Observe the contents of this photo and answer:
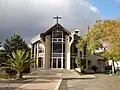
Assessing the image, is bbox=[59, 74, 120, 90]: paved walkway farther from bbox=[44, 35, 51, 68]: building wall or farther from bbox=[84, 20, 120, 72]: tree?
bbox=[44, 35, 51, 68]: building wall

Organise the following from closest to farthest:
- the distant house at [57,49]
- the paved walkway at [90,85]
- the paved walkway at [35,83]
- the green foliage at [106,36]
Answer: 1. the paved walkway at [90,85]
2. the paved walkway at [35,83]
3. the green foliage at [106,36]
4. the distant house at [57,49]

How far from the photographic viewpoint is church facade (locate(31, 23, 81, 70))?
198 ft

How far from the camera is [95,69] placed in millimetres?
64312

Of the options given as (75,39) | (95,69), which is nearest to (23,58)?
(75,39)

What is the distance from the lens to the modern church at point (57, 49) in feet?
198

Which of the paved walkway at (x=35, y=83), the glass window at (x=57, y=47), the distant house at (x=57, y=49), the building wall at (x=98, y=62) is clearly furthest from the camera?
the building wall at (x=98, y=62)

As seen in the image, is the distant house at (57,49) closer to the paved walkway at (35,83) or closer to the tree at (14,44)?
the tree at (14,44)

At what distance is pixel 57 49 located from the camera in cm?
6103

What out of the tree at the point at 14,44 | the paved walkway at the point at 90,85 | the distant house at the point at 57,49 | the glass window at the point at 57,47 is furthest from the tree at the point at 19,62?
the tree at the point at 14,44

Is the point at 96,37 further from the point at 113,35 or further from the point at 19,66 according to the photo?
the point at 19,66

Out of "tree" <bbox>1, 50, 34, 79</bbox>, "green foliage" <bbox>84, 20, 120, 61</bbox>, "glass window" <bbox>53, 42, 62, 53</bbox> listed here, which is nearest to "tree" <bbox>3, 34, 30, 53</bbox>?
"glass window" <bbox>53, 42, 62, 53</bbox>

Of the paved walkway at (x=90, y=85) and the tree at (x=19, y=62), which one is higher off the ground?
the tree at (x=19, y=62)

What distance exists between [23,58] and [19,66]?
3.41 feet

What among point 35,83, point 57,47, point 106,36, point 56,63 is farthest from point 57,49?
point 35,83
